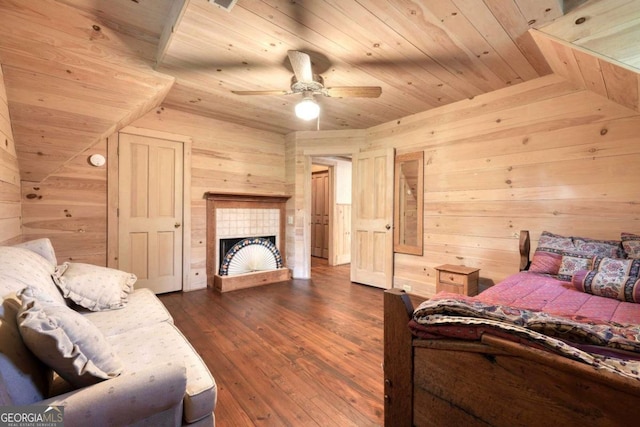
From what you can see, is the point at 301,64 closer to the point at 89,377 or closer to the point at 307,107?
the point at 307,107

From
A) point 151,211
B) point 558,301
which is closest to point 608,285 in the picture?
point 558,301

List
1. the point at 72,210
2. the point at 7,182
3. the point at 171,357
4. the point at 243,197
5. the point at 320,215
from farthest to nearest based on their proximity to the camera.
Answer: the point at 320,215
the point at 243,197
the point at 72,210
the point at 7,182
the point at 171,357

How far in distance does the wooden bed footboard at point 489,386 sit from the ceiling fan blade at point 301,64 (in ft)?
5.94

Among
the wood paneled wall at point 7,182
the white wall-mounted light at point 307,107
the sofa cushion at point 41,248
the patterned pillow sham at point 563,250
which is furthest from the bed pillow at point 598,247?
the wood paneled wall at point 7,182

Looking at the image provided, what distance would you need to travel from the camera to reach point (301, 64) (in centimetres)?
215

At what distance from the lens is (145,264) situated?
3.56 meters

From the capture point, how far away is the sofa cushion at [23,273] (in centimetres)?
128

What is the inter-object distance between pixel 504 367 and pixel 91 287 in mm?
2374

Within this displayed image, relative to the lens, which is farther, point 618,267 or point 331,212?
point 331,212

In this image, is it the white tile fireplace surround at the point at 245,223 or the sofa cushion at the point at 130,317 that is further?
the white tile fireplace surround at the point at 245,223

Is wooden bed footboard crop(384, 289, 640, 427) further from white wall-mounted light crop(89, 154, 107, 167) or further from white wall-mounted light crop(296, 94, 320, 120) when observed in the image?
white wall-mounted light crop(89, 154, 107, 167)

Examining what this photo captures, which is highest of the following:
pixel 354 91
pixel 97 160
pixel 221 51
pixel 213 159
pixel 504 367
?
pixel 221 51

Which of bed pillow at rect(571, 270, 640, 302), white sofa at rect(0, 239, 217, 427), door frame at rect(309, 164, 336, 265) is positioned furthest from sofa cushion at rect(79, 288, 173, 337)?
door frame at rect(309, 164, 336, 265)

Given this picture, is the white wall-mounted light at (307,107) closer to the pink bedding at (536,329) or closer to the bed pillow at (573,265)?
the pink bedding at (536,329)
